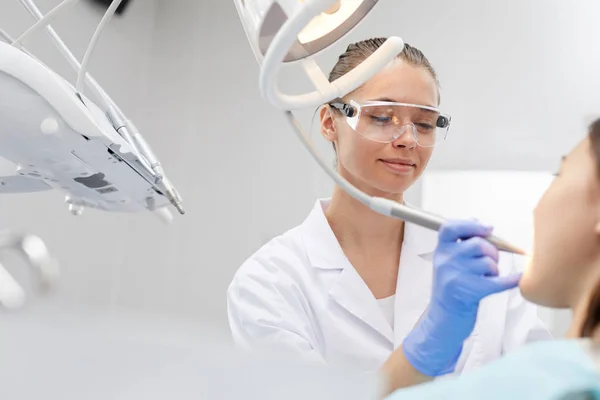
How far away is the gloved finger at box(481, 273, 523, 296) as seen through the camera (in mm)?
879

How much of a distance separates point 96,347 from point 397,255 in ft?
3.32

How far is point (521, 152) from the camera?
2227 mm

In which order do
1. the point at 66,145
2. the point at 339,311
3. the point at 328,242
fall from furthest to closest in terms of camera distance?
the point at 328,242 < the point at 339,311 < the point at 66,145

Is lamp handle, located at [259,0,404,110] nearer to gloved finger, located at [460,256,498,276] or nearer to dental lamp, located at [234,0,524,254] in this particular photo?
dental lamp, located at [234,0,524,254]

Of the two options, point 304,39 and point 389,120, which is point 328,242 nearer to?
point 389,120

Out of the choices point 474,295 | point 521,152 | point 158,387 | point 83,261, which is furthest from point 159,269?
point 158,387

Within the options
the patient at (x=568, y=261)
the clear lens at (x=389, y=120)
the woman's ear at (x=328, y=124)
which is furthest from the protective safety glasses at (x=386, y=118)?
the patient at (x=568, y=261)

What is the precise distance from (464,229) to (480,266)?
0.06 metres

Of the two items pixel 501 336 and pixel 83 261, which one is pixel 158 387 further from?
pixel 83 261

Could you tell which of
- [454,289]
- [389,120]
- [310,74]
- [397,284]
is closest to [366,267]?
[397,284]

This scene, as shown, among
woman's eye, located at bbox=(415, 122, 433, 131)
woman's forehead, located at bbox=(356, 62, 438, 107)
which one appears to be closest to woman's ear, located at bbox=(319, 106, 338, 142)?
woman's forehead, located at bbox=(356, 62, 438, 107)

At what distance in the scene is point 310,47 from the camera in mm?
916

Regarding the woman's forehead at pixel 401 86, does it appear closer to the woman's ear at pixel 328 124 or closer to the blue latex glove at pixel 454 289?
the woman's ear at pixel 328 124

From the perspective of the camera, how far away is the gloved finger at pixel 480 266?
0.92m
